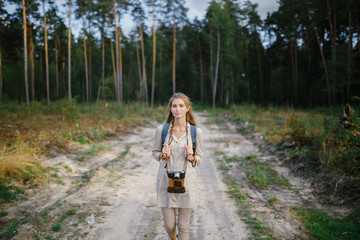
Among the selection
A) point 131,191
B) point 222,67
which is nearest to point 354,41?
point 222,67

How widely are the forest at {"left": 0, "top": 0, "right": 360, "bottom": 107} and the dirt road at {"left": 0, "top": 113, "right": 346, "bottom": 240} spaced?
835 cm

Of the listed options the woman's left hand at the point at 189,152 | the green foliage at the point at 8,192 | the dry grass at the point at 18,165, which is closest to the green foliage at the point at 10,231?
the green foliage at the point at 8,192

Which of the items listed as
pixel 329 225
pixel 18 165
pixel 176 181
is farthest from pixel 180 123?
pixel 18 165

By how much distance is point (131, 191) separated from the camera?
5.23 m

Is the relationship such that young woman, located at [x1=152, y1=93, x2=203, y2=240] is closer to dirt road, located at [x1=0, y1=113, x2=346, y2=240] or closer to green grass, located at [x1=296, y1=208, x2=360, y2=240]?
dirt road, located at [x1=0, y1=113, x2=346, y2=240]

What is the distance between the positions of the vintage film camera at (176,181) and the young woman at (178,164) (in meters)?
0.02

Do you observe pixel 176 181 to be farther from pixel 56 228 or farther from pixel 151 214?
pixel 56 228

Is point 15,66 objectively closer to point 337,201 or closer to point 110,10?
point 110,10

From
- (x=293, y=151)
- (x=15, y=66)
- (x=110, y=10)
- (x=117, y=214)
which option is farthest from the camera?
(x=15, y=66)

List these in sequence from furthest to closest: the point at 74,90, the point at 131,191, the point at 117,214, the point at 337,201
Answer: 1. the point at 74,90
2. the point at 131,191
3. the point at 337,201
4. the point at 117,214

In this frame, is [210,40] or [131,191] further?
[210,40]

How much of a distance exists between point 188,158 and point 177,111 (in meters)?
0.55

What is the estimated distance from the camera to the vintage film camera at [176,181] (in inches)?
98.7

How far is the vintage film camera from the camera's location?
8.22 ft
